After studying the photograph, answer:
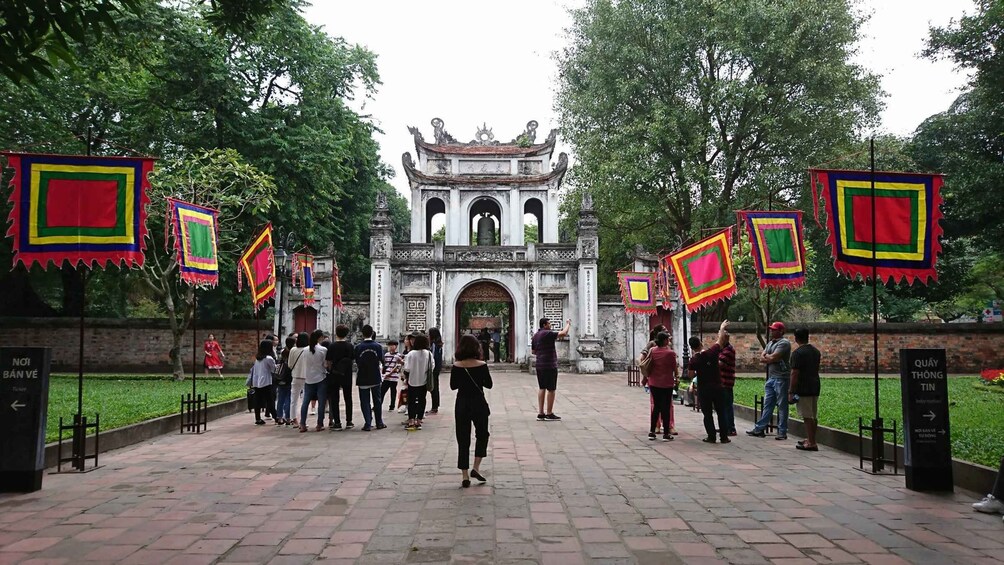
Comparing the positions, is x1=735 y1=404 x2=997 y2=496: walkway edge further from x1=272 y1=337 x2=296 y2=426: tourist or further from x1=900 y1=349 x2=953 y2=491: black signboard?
x1=272 y1=337 x2=296 y2=426: tourist

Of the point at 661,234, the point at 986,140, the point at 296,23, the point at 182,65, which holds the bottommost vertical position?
the point at 661,234

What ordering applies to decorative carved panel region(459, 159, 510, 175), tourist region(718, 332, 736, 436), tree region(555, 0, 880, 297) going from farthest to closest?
decorative carved panel region(459, 159, 510, 175)
tree region(555, 0, 880, 297)
tourist region(718, 332, 736, 436)

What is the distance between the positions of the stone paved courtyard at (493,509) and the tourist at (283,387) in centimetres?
207

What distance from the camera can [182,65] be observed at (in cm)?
2214

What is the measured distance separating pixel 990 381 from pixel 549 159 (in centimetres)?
1825

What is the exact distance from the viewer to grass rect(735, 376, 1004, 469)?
Answer: 25.7ft

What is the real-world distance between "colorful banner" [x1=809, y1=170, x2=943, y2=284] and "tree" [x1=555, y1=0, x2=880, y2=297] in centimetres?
1668

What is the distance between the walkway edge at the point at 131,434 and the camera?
7.49 metres

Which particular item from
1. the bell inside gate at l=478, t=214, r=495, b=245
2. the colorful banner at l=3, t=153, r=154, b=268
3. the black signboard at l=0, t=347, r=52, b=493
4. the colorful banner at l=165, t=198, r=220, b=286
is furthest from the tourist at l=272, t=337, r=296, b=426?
the bell inside gate at l=478, t=214, r=495, b=245

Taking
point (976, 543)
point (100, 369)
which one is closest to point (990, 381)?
point (976, 543)

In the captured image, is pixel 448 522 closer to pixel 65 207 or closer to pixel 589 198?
pixel 65 207

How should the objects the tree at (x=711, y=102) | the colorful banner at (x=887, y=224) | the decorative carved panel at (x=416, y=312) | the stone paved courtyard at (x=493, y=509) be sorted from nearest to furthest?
1. the stone paved courtyard at (x=493, y=509)
2. the colorful banner at (x=887, y=224)
3. the tree at (x=711, y=102)
4. the decorative carved panel at (x=416, y=312)

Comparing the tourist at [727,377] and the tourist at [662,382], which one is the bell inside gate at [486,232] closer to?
the tourist at [727,377]

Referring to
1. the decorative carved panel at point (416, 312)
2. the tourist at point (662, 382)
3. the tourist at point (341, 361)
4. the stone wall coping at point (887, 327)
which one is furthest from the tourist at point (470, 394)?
the stone wall coping at point (887, 327)
